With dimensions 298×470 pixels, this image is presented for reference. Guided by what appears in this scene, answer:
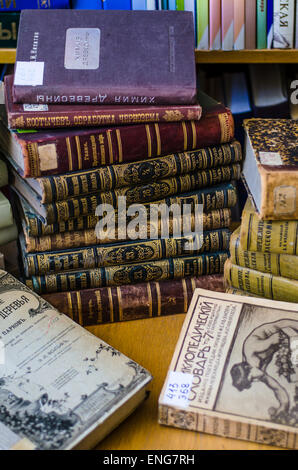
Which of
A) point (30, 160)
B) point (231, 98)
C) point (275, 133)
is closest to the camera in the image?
point (30, 160)

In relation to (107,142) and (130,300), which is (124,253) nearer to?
(130,300)

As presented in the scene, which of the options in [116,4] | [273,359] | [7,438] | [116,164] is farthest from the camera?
[116,4]

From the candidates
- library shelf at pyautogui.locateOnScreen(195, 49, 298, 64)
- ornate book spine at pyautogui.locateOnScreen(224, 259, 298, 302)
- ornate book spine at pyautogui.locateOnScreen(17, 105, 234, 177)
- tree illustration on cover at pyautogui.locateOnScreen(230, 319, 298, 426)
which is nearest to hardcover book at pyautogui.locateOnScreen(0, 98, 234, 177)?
ornate book spine at pyautogui.locateOnScreen(17, 105, 234, 177)

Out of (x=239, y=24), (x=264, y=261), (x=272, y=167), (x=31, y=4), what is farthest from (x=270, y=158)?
(x=31, y=4)

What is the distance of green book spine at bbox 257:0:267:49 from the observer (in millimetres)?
989

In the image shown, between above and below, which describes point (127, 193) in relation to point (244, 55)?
below

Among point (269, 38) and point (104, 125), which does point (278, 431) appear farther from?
point (269, 38)

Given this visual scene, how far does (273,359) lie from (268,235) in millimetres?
189

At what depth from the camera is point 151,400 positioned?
81cm

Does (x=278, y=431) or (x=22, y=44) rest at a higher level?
(x=22, y=44)

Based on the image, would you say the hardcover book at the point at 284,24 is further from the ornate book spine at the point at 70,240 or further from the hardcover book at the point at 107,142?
the ornate book spine at the point at 70,240
